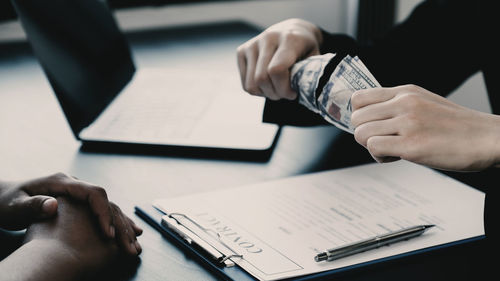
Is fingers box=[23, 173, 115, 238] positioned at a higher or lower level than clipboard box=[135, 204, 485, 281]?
higher

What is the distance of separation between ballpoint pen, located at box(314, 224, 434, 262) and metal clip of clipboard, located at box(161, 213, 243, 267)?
3.8 inches

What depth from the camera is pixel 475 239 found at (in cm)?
69

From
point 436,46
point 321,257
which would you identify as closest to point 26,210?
point 321,257

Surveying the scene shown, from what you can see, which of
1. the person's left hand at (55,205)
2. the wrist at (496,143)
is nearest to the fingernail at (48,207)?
the person's left hand at (55,205)

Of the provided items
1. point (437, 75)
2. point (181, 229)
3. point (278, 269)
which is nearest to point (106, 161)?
point (181, 229)

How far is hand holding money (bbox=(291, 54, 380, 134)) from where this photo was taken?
0.75m

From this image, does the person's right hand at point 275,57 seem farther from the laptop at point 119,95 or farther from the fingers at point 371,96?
the fingers at point 371,96

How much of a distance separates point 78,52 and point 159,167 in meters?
0.32

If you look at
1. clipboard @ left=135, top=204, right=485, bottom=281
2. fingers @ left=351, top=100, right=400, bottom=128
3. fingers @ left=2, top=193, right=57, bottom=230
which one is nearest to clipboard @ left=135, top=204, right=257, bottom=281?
clipboard @ left=135, top=204, right=485, bottom=281

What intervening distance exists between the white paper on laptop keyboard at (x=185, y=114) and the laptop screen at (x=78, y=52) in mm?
33

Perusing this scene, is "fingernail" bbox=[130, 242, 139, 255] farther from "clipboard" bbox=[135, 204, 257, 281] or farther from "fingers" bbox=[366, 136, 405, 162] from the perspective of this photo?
"fingers" bbox=[366, 136, 405, 162]

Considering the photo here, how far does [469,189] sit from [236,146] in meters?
0.36

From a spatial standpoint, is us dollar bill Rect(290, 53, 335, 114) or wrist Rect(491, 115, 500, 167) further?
us dollar bill Rect(290, 53, 335, 114)

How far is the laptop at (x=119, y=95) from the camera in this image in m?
1.00
